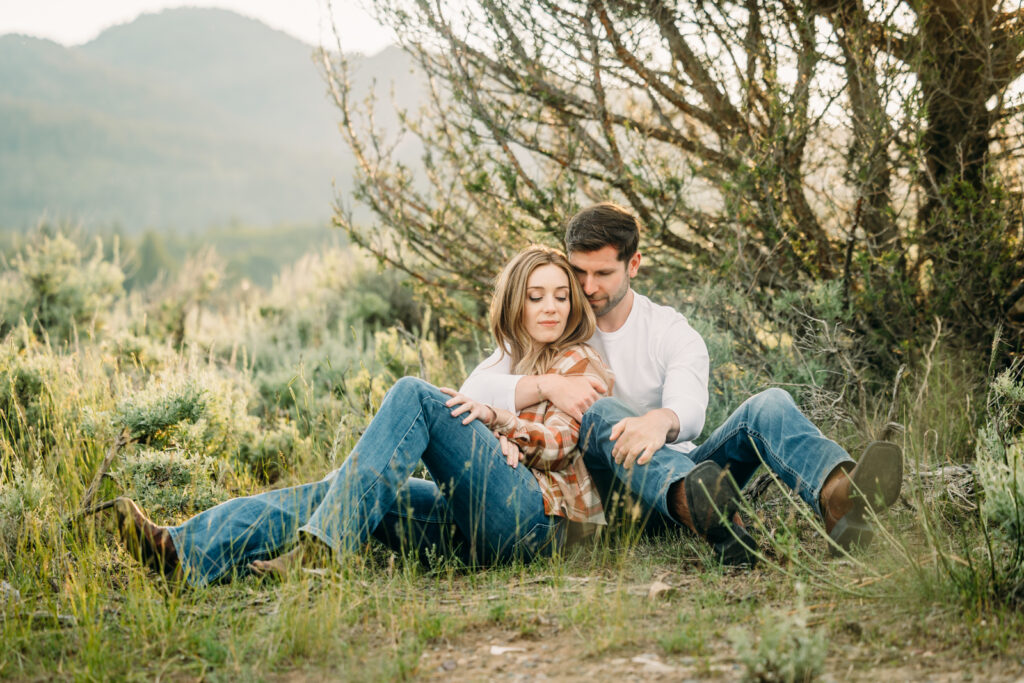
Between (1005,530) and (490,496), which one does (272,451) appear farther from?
(1005,530)

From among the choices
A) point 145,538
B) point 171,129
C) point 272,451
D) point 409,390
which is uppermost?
point 171,129

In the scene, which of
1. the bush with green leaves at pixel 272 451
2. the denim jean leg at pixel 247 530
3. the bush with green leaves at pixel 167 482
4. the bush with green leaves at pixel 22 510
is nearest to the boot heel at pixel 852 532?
the denim jean leg at pixel 247 530

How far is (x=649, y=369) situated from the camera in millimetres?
3395

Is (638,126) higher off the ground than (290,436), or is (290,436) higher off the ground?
(638,126)

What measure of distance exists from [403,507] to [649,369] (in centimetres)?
124

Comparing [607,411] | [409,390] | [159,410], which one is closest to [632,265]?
[607,411]

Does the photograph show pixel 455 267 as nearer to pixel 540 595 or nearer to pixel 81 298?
pixel 540 595

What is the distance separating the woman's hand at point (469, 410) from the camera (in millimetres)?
2764

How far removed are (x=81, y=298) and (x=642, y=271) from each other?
6.46 meters

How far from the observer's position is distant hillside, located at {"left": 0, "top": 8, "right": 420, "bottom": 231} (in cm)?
9525

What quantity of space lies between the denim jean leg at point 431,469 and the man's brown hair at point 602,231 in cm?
105

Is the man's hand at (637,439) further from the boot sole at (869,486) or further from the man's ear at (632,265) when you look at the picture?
the man's ear at (632,265)

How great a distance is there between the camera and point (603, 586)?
2.52m

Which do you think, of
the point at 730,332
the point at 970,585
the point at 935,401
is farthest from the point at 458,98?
the point at 970,585
